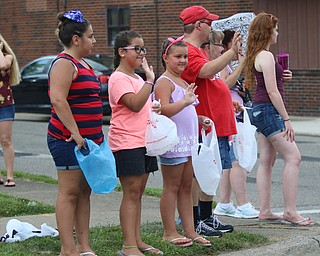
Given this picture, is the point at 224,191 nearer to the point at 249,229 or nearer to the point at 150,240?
the point at 249,229

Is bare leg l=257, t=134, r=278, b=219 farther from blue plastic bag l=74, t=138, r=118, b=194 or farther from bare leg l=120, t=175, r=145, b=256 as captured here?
blue plastic bag l=74, t=138, r=118, b=194

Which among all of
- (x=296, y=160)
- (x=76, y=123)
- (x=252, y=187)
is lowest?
(x=252, y=187)

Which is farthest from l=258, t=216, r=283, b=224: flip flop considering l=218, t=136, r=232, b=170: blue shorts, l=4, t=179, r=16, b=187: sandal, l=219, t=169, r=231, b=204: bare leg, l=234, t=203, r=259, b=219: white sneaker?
l=4, t=179, r=16, b=187: sandal

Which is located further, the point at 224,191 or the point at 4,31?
the point at 4,31

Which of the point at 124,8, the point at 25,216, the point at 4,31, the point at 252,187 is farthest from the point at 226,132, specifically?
the point at 4,31

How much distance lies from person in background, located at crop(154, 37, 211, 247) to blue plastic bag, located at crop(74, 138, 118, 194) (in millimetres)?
774

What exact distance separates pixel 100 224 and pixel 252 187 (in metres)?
3.68

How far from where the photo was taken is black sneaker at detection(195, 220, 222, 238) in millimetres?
7316

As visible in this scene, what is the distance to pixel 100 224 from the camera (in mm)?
8047

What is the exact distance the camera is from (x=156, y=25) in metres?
24.0

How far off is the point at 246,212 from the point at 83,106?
3030 mm

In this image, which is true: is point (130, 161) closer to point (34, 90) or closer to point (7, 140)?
point (7, 140)

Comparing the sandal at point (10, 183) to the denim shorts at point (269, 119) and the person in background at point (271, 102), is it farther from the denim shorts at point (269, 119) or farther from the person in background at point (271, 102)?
Answer: the denim shorts at point (269, 119)

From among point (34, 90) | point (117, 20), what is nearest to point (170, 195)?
point (34, 90)
